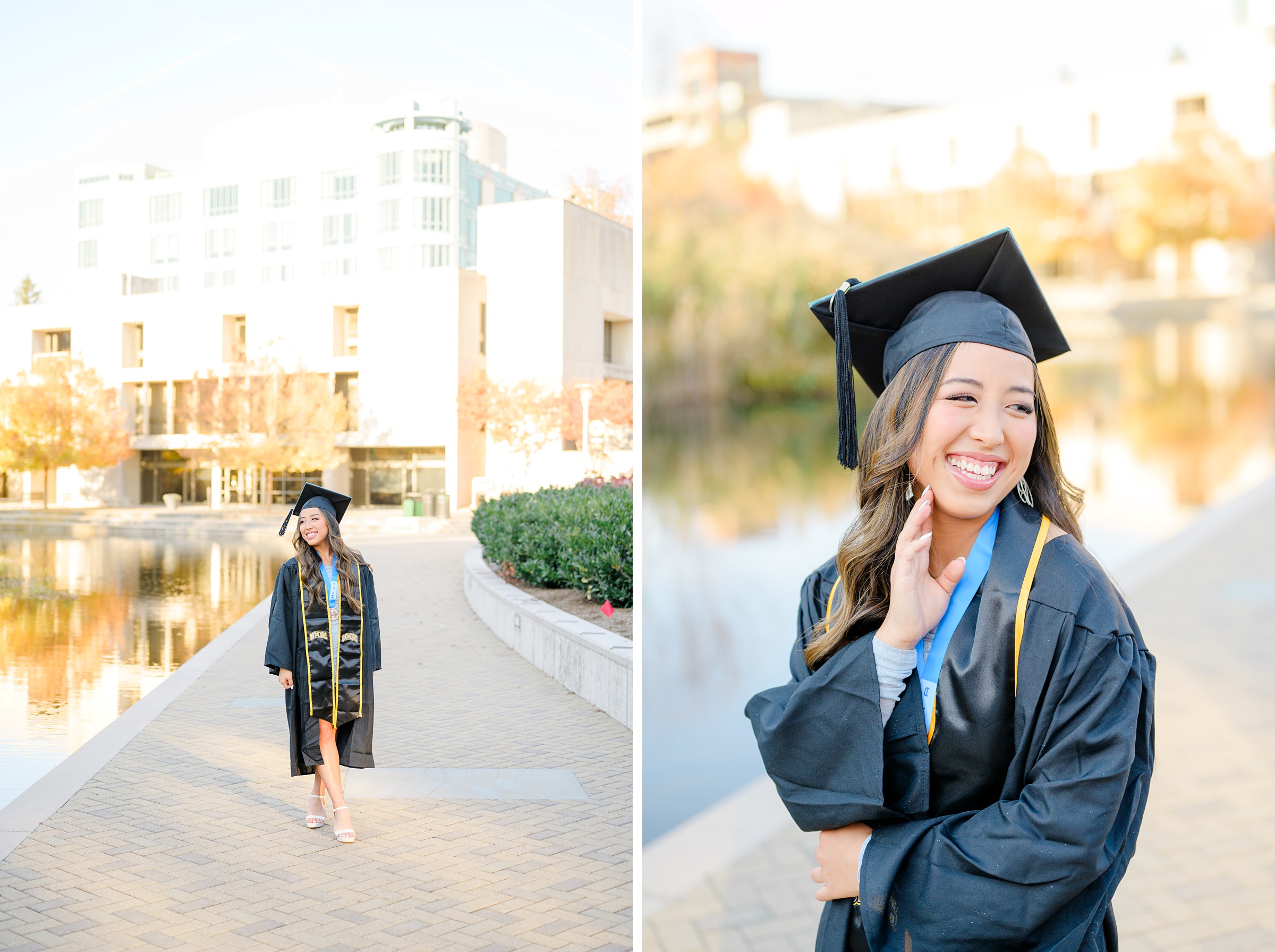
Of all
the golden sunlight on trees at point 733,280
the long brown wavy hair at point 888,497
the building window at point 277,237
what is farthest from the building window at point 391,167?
the long brown wavy hair at point 888,497

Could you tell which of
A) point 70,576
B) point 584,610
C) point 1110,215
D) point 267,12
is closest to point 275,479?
point 70,576

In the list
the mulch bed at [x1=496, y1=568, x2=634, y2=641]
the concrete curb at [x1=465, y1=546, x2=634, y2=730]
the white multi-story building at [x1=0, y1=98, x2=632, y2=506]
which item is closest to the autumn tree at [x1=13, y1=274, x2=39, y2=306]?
the white multi-story building at [x1=0, y1=98, x2=632, y2=506]

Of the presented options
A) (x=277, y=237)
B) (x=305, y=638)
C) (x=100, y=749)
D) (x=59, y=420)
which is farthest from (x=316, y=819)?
(x=277, y=237)

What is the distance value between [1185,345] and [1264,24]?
1476 mm

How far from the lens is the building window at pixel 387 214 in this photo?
4.01m

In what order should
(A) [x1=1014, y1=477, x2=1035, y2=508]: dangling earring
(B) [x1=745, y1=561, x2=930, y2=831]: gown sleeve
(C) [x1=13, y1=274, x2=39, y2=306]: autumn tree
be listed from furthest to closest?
1. (C) [x1=13, y1=274, x2=39, y2=306]: autumn tree
2. (A) [x1=1014, y1=477, x2=1035, y2=508]: dangling earring
3. (B) [x1=745, y1=561, x2=930, y2=831]: gown sleeve

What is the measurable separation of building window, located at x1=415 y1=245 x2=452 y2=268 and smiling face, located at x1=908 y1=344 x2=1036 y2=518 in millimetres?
3207

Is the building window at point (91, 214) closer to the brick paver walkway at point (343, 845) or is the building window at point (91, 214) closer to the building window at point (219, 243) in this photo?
Result: the building window at point (219, 243)

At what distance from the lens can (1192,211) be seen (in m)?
3.89

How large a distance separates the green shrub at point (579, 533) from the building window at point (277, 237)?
1.53 metres

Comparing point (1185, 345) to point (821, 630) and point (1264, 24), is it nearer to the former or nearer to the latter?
point (1264, 24)

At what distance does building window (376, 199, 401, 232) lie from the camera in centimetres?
401

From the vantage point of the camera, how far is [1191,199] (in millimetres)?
3969

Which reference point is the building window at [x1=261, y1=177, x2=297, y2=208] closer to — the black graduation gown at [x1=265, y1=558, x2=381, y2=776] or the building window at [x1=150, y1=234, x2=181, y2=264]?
the building window at [x1=150, y1=234, x2=181, y2=264]
